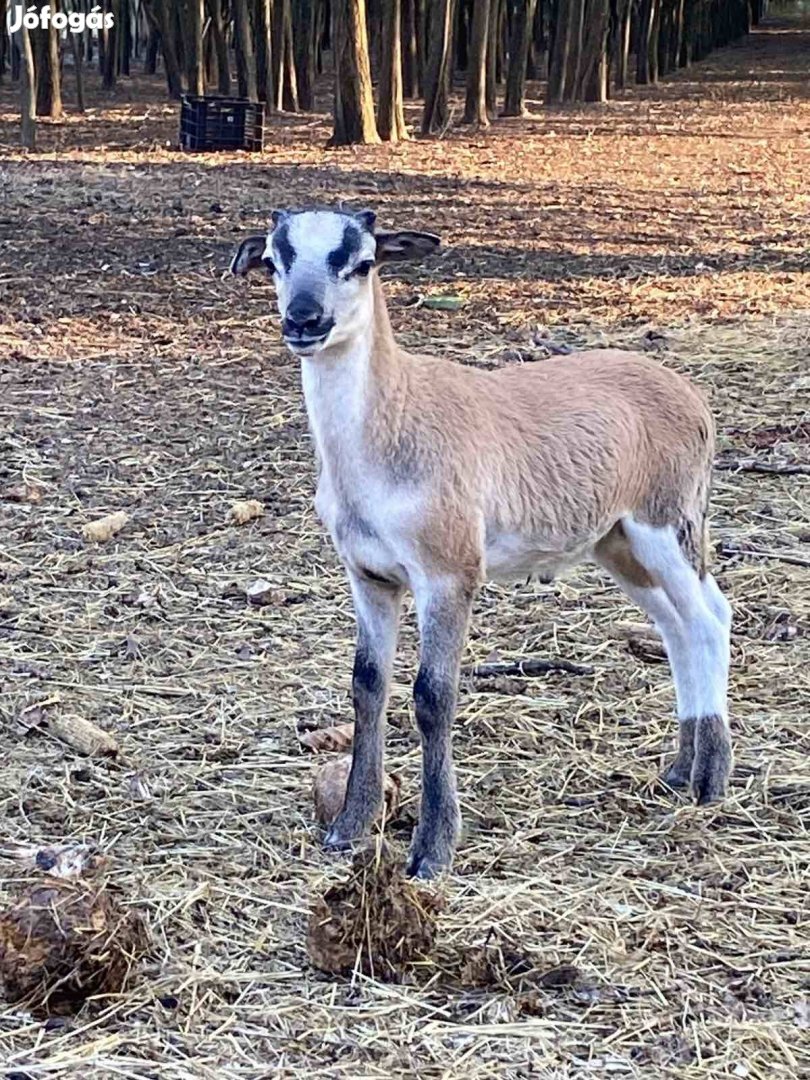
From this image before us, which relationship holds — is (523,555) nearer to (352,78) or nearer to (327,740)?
(327,740)

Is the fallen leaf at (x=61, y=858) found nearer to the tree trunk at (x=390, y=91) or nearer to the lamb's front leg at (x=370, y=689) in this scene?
the lamb's front leg at (x=370, y=689)

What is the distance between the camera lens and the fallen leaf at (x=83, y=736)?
484cm

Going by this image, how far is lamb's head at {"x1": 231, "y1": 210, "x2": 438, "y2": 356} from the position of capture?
4.03 meters

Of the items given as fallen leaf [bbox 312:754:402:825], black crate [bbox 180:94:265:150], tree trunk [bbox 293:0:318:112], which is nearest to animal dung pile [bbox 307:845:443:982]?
fallen leaf [bbox 312:754:402:825]

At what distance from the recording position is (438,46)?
2142 cm

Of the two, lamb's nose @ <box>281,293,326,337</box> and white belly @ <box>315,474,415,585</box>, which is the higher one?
lamb's nose @ <box>281,293,326,337</box>

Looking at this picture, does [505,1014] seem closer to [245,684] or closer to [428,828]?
[428,828]

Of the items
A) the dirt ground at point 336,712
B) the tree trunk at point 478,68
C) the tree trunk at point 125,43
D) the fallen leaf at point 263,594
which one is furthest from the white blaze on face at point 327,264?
the tree trunk at point 125,43

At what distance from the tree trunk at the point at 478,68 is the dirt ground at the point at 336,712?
462 inches

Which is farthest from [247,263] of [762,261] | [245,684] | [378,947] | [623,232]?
[623,232]

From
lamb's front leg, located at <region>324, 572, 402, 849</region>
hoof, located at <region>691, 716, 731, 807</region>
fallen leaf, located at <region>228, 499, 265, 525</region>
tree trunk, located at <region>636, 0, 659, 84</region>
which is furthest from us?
tree trunk, located at <region>636, 0, 659, 84</region>

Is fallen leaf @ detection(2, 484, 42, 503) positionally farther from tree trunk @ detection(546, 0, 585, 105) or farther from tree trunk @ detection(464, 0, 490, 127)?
tree trunk @ detection(546, 0, 585, 105)

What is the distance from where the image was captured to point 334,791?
449cm

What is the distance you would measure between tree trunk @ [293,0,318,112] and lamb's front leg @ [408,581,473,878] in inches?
940
